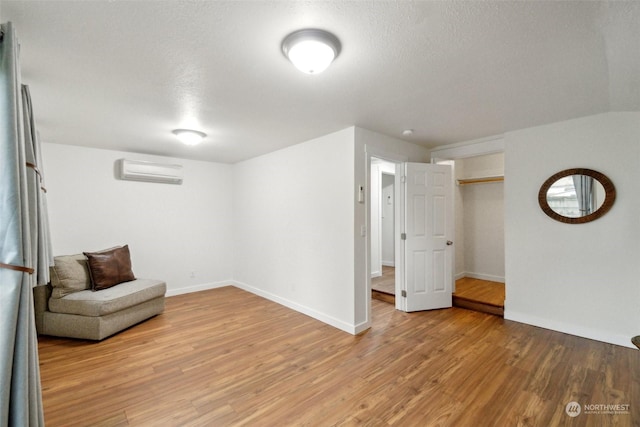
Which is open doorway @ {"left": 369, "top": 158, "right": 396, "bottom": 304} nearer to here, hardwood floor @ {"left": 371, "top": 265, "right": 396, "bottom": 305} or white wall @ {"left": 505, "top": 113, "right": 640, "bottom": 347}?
hardwood floor @ {"left": 371, "top": 265, "right": 396, "bottom": 305}

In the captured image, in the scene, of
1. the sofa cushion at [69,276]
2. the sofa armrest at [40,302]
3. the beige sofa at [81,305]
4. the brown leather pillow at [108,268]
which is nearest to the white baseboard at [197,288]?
the brown leather pillow at [108,268]

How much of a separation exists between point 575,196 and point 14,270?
468cm

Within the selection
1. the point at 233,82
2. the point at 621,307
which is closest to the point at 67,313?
the point at 233,82

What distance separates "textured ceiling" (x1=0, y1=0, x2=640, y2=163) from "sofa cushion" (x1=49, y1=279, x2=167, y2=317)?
6.57ft

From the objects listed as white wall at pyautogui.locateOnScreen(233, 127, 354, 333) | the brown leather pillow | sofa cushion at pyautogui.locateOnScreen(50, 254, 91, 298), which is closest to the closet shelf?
white wall at pyautogui.locateOnScreen(233, 127, 354, 333)

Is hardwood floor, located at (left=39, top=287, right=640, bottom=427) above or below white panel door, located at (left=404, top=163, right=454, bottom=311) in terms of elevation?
below

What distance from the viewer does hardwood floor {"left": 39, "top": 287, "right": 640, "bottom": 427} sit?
189cm

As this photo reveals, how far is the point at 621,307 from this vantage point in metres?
2.80

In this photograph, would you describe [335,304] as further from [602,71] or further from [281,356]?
[602,71]

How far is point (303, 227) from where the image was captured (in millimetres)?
3939

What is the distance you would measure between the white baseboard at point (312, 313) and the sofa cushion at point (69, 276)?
92.6 inches

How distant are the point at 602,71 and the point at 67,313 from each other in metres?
5.56

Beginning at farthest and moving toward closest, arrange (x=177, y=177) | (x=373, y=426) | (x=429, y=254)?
(x=177, y=177) → (x=429, y=254) → (x=373, y=426)

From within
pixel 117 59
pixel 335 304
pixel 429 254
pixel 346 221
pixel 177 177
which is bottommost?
pixel 335 304
